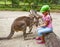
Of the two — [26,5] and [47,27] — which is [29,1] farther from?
[47,27]

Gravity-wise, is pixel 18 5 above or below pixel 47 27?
below

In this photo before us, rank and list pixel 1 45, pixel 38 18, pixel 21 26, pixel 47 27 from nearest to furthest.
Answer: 1. pixel 47 27
2. pixel 1 45
3. pixel 21 26
4. pixel 38 18

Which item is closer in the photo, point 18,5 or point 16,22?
point 16,22

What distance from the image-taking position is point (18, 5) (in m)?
21.4

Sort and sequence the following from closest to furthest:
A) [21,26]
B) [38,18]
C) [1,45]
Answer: [1,45] < [21,26] < [38,18]

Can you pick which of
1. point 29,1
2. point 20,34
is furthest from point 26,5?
point 20,34

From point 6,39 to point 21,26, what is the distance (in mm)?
615

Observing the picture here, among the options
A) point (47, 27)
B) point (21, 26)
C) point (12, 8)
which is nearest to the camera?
point (47, 27)

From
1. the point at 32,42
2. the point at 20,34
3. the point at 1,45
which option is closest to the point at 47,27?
the point at 32,42

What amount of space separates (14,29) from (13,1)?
1360 centimetres

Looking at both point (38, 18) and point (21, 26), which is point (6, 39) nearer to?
point (21, 26)

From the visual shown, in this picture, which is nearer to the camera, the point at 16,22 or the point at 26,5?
the point at 16,22

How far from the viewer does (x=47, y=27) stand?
265 inches

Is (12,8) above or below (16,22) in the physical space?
below
